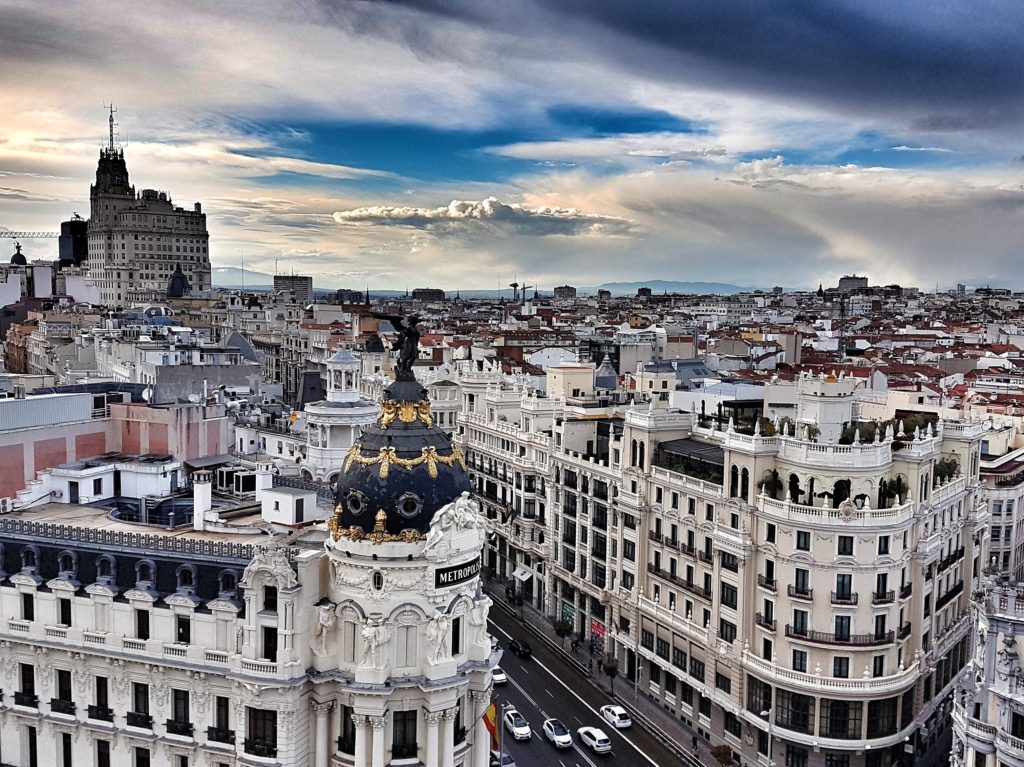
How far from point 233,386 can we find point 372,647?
3133 inches

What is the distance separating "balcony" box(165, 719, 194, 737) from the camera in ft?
167

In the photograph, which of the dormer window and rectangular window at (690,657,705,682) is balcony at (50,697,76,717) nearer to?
the dormer window

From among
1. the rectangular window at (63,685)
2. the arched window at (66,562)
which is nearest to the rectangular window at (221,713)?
the rectangular window at (63,685)

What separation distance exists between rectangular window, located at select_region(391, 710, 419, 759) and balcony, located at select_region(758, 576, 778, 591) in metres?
30.9

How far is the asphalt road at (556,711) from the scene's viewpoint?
7206 cm

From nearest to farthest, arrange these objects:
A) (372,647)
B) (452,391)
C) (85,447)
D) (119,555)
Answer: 1. (372,647)
2. (119,555)
3. (85,447)
4. (452,391)

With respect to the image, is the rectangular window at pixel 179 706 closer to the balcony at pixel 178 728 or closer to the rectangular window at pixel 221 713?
the balcony at pixel 178 728

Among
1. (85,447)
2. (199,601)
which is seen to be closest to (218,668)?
(199,601)

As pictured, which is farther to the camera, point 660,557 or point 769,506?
point 660,557

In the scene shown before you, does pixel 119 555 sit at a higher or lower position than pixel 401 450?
lower

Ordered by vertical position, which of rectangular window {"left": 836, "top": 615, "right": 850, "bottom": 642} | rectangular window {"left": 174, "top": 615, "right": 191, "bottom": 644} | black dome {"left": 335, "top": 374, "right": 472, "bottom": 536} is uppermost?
black dome {"left": 335, "top": 374, "right": 472, "bottom": 536}

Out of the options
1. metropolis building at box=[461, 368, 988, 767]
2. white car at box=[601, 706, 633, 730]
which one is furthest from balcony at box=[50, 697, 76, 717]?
metropolis building at box=[461, 368, 988, 767]

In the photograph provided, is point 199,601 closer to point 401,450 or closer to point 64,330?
point 401,450

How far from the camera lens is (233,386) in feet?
399
